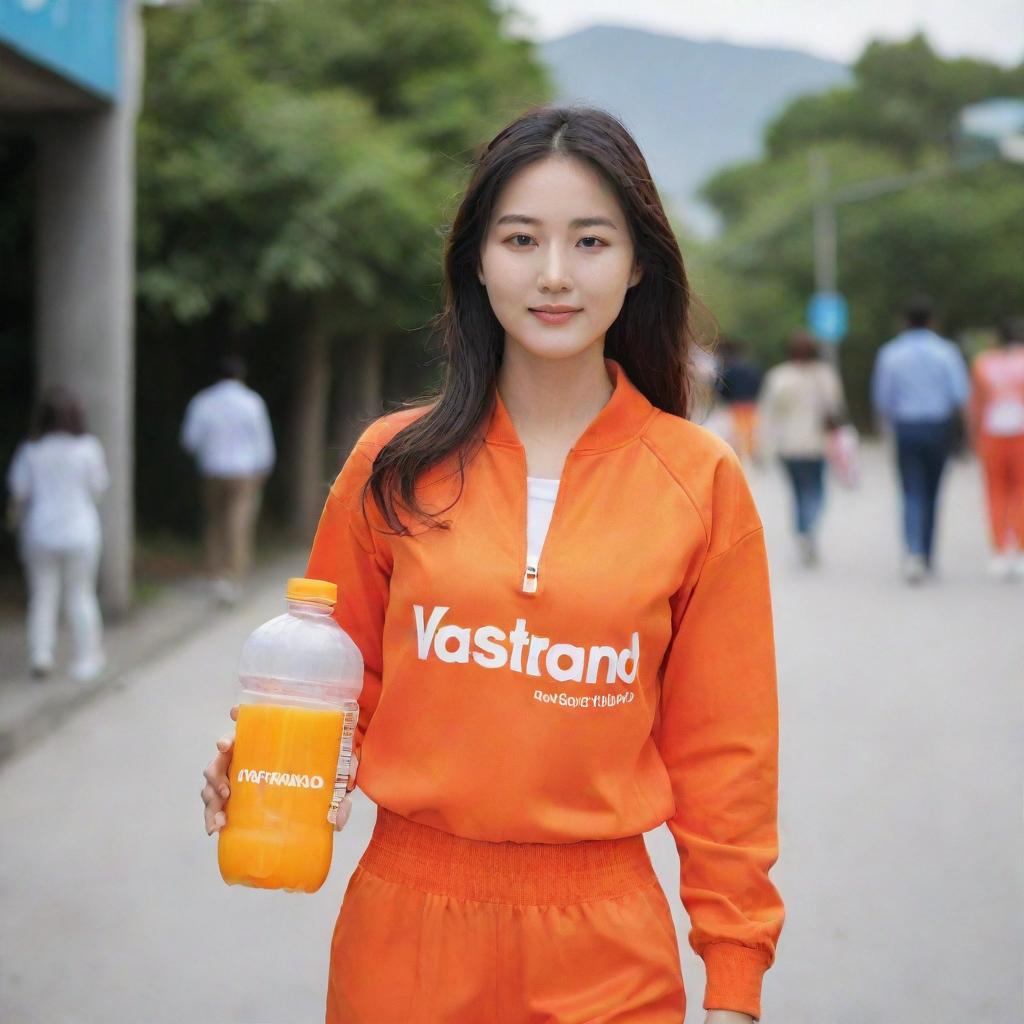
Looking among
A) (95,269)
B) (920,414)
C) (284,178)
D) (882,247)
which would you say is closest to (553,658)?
(95,269)

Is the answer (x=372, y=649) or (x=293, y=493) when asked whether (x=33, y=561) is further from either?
(x=293, y=493)

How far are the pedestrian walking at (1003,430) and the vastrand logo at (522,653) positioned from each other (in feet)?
38.9

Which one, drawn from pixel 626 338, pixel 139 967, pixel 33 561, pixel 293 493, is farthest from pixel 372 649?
pixel 293 493

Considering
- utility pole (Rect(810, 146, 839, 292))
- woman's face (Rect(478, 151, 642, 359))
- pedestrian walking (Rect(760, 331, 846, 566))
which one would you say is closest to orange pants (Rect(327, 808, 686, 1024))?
woman's face (Rect(478, 151, 642, 359))

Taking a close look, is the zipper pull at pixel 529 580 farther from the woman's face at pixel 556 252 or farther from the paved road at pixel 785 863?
the paved road at pixel 785 863

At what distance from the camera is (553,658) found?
236cm

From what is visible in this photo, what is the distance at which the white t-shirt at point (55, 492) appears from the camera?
973cm

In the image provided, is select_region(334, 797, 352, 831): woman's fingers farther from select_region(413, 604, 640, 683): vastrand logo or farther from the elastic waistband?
select_region(413, 604, 640, 683): vastrand logo

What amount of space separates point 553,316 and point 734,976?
0.98 meters

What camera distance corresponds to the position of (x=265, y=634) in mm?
2455

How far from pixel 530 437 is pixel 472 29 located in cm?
1925

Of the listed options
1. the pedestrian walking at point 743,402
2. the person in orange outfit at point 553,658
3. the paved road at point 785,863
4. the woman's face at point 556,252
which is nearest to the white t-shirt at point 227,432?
the paved road at point 785,863

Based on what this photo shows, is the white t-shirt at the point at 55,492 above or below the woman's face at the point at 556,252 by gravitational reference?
below

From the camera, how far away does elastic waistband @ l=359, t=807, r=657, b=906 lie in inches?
94.4
